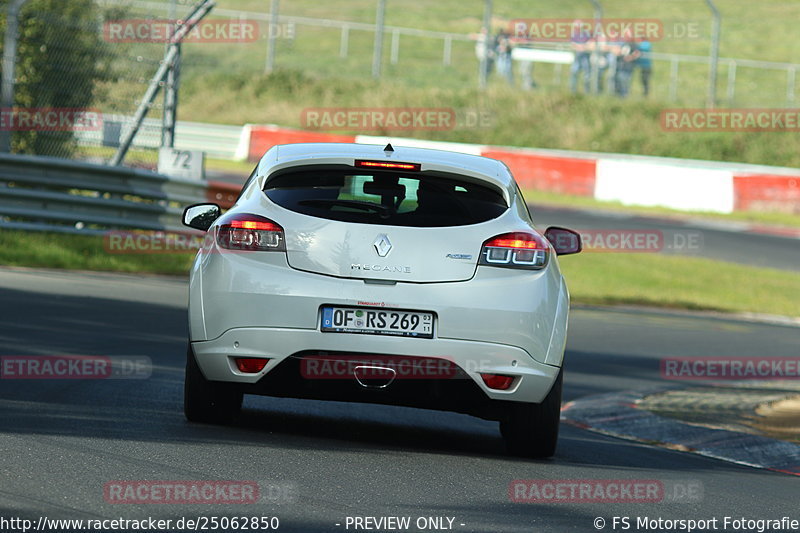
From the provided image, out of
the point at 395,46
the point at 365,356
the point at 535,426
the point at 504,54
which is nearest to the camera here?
the point at 365,356

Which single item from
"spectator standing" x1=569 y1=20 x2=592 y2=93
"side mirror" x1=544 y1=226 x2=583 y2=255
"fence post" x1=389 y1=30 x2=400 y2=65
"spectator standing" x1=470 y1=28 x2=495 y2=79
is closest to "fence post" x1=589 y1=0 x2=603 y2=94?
"spectator standing" x1=569 y1=20 x2=592 y2=93

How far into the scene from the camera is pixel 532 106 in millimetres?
41906

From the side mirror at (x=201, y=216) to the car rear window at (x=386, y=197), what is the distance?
83 cm

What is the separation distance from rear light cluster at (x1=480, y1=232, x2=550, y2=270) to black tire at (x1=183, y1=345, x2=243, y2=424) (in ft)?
4.75

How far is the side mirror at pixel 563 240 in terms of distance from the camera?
805 centimetres

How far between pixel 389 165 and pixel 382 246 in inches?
22.1

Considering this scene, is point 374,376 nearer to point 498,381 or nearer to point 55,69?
point 498,381

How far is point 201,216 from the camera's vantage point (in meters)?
7.99

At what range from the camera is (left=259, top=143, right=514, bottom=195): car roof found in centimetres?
726

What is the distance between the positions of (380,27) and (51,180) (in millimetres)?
19953

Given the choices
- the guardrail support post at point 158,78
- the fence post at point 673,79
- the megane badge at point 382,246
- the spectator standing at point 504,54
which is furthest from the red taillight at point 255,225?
the fence post at point 673,79

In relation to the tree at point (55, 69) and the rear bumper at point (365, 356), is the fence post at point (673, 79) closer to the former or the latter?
the tree at point (55, 69)

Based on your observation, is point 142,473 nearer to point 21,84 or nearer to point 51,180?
point 51,180

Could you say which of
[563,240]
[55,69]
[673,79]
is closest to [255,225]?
[563,240]
